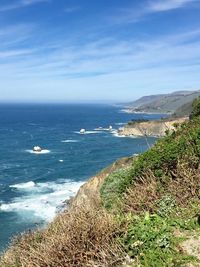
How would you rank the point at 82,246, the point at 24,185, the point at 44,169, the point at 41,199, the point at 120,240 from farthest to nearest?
the point at 44,169, the point at 24,185, the point at 41,199, the point at 120,240, the point at 82,246

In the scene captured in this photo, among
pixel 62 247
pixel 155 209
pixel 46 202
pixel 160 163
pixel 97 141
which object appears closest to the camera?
pixel 62 247

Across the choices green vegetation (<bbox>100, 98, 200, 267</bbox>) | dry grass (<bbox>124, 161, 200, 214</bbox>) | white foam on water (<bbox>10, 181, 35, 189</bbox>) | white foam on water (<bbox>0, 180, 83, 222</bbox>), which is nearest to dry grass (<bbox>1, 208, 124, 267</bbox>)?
green vegetation (<bbox>100, 98, 200, 267</bbox>)

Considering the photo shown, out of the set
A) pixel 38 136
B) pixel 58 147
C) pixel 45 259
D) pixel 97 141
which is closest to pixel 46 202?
pixel 45 259

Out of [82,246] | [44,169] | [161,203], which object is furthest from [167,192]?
[44,169]

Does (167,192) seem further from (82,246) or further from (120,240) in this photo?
(82,246)

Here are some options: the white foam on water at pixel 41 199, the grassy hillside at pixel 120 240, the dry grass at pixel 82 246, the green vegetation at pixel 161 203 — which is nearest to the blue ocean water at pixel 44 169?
the white foam on water at pixel 41 199

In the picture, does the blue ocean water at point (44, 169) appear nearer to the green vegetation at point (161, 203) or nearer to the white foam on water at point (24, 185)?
the white foam on water at point (24, 185)

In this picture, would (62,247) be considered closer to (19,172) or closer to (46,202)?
(46,202)

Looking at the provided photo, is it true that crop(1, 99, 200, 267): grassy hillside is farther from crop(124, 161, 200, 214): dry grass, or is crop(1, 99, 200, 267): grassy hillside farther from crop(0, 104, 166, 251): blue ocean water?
crop(0, 104, 166, 251): blue ocean water
